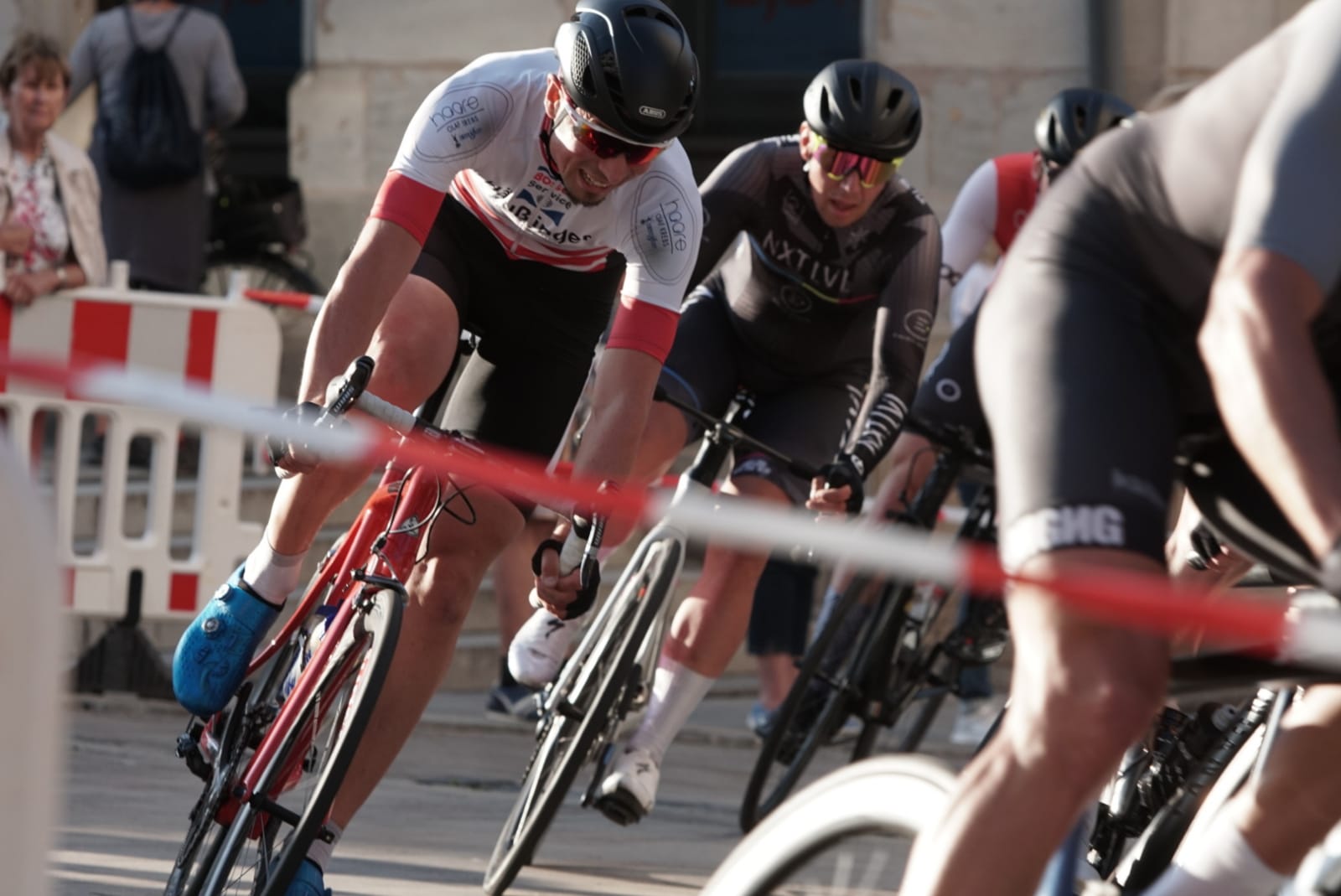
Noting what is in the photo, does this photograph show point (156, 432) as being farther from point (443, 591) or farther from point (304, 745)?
point (304, 745)

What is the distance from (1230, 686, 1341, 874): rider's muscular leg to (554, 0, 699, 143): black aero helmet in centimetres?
210

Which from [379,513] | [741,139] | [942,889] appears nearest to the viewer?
[942,889]

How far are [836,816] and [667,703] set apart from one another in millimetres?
3254

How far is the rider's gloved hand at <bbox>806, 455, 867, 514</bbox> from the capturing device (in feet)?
19.7

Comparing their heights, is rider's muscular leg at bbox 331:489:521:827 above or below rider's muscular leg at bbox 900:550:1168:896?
below

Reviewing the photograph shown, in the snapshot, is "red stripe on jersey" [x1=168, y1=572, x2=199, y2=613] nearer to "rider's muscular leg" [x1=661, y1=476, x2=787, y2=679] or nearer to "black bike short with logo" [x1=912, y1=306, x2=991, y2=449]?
"rider's muscular leg" [x1=661, y1=476, x2=787, y2=679]

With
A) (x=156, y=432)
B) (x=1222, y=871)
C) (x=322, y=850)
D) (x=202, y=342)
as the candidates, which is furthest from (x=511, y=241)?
(x=156, y=432)

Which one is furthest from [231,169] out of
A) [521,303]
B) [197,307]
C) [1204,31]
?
[521,303]

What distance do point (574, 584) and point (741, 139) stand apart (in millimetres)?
7503

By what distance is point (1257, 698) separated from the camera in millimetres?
3959

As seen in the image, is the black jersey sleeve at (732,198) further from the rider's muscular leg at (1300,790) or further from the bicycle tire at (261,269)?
the bicycle tire at (261,269)

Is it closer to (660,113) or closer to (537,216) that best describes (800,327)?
(537,216)

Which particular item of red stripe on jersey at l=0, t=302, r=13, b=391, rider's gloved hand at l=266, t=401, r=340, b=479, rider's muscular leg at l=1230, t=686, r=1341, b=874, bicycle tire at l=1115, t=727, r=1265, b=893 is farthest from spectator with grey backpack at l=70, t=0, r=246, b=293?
rider's muscular leg at l=1230, t=686, r=1341, b=874

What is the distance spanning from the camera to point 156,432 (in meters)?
8.52
